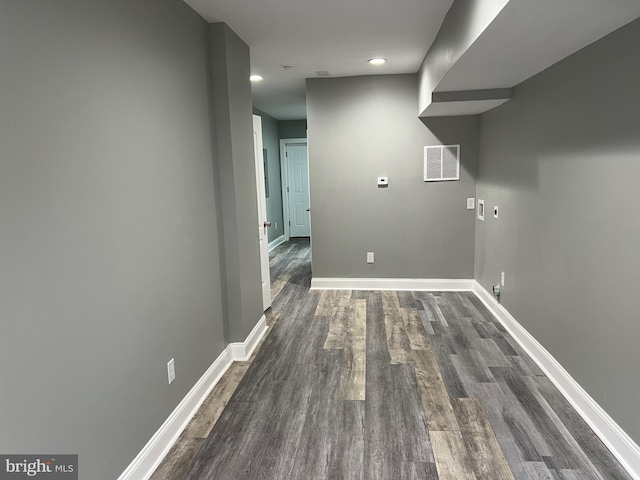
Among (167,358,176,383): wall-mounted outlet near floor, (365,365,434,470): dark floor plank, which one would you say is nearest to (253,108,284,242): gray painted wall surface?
(365,365,434,470): dark floor plank

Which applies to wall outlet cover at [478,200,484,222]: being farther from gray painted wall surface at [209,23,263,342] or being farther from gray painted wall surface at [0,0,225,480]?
gray painted wall surface at [0,0,225,480]

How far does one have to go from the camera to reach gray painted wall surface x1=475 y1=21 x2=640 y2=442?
196 centimetres

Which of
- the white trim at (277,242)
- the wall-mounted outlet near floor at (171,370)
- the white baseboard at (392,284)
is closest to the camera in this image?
the wall-mounted outlet near floor at (171,370)

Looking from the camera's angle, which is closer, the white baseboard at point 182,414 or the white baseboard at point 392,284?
the white baseboard at point 182,414

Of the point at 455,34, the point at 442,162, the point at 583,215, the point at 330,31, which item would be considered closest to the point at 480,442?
the point at 583,215

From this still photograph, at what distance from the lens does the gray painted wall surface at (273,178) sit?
308 inches

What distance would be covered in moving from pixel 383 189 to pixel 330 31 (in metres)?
2.12

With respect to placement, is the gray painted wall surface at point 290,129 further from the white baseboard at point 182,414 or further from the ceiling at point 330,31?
the white baseboard at point 182,414

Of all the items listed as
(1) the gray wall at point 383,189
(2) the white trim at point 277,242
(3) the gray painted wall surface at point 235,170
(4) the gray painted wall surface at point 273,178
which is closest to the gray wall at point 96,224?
(3) the gray painted wall surface at point 235,170

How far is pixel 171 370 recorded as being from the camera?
90.9 inches

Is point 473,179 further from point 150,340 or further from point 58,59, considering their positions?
point 58,59

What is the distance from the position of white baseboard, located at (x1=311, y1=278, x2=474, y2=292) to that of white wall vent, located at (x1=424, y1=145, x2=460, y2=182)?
119cm

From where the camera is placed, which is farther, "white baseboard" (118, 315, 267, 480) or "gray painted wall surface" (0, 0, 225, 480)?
"white baseboard" (118, 315, 267, 480)

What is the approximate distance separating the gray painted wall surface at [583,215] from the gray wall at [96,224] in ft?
7.37
